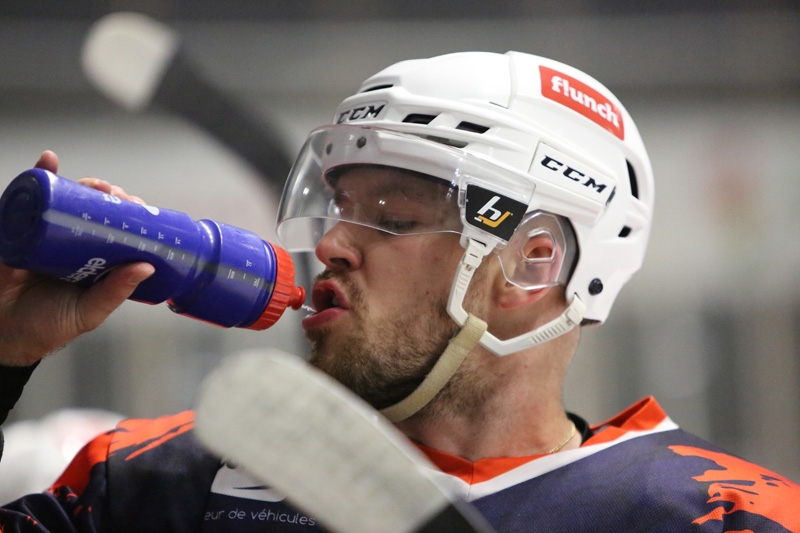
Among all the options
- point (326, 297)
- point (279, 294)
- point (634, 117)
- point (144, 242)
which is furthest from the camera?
point (634, 117)

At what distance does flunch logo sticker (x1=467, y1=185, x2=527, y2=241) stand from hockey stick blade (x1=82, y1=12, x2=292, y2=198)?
1.17 meters

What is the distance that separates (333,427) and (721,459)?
1002mm

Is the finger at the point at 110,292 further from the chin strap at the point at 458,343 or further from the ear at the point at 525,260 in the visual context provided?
the ear at the point at 525,260

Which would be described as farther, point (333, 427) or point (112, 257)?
point (112, 257)

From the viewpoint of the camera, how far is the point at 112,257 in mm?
878

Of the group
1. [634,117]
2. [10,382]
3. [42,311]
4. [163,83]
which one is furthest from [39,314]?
[634,117]

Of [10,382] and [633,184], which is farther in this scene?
[633,184]

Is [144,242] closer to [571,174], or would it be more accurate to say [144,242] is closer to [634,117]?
[571,174]

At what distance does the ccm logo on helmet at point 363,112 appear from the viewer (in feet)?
4.35

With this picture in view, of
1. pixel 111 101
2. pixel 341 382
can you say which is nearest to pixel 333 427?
pixel 341 382

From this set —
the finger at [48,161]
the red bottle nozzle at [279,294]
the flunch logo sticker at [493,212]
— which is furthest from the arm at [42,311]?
the flunch logo sticker at [493,212]

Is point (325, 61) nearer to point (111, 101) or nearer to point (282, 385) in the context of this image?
point (111, 101)

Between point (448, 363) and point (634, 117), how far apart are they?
5.39ft

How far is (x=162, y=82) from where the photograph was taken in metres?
2.39
